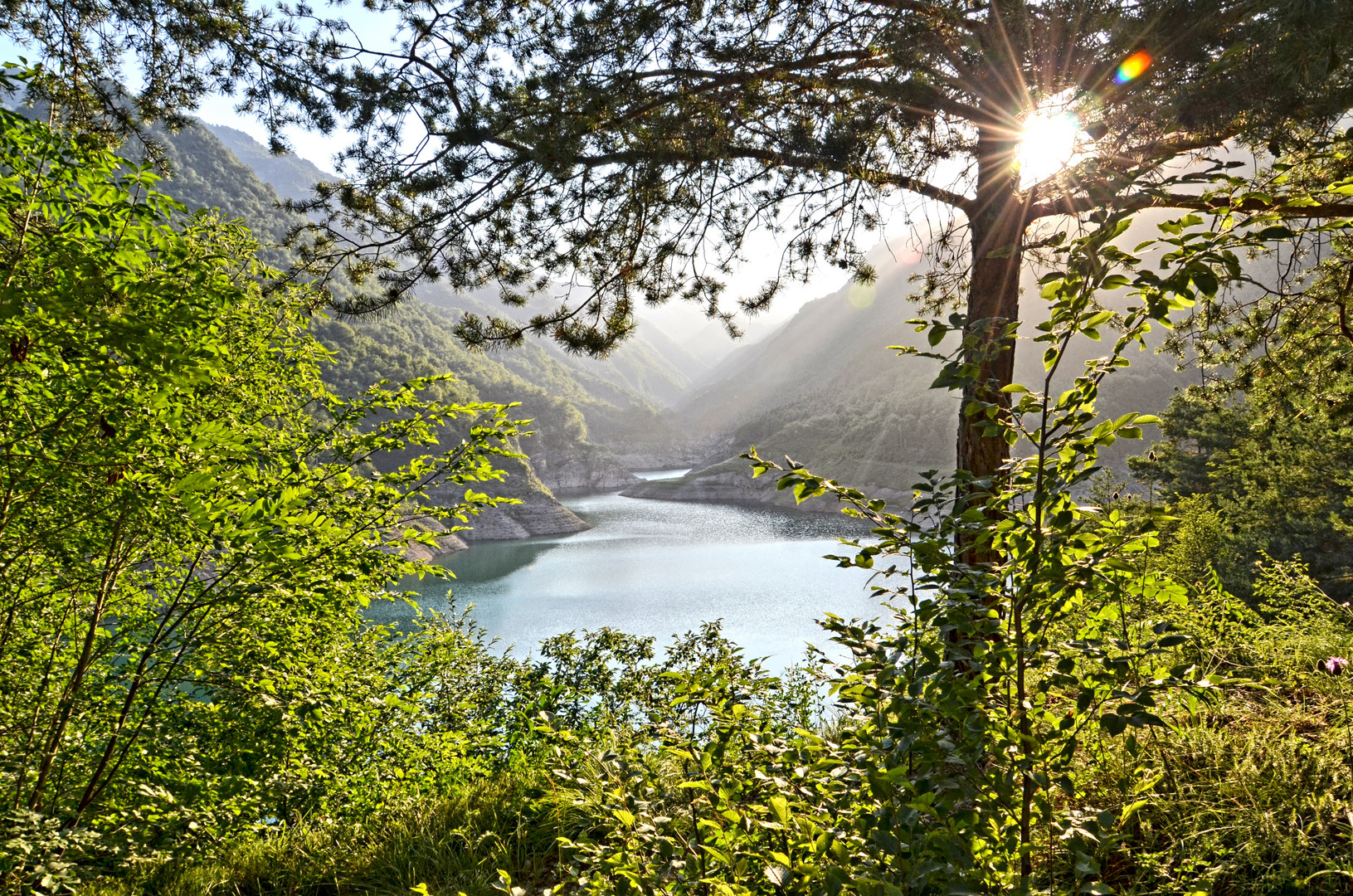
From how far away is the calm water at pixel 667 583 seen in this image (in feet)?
59.6

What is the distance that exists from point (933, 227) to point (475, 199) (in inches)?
116

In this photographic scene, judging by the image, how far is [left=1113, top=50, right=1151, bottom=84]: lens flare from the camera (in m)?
2.38

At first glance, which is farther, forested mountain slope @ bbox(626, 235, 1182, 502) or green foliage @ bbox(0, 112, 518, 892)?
forested mountain slope @ bbox(626, 235, 1182, 502)

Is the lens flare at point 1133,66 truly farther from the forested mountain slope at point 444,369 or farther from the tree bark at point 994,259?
the forested mountain slope at point 444,369

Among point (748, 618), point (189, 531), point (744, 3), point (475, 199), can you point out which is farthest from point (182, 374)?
point (748, 618)

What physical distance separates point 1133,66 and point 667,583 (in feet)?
74.4

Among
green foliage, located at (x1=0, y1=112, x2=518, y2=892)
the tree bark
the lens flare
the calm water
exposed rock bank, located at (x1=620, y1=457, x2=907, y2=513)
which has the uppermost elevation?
the lens flare

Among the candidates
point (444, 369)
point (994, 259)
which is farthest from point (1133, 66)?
point (444, 369)

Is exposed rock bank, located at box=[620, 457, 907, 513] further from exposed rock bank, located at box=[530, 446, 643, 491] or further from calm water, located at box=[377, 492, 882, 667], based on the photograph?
calm water, located at box=[377, 492, 882, 667]

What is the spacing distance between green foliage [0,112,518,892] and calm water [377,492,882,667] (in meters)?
8.14

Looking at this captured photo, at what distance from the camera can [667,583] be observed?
24.0 metres

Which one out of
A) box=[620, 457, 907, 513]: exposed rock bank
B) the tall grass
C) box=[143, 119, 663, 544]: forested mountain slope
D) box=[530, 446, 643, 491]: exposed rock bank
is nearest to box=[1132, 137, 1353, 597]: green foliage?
the tall grass

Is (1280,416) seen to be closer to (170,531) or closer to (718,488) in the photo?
(170,531)

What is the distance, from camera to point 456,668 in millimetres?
5707
